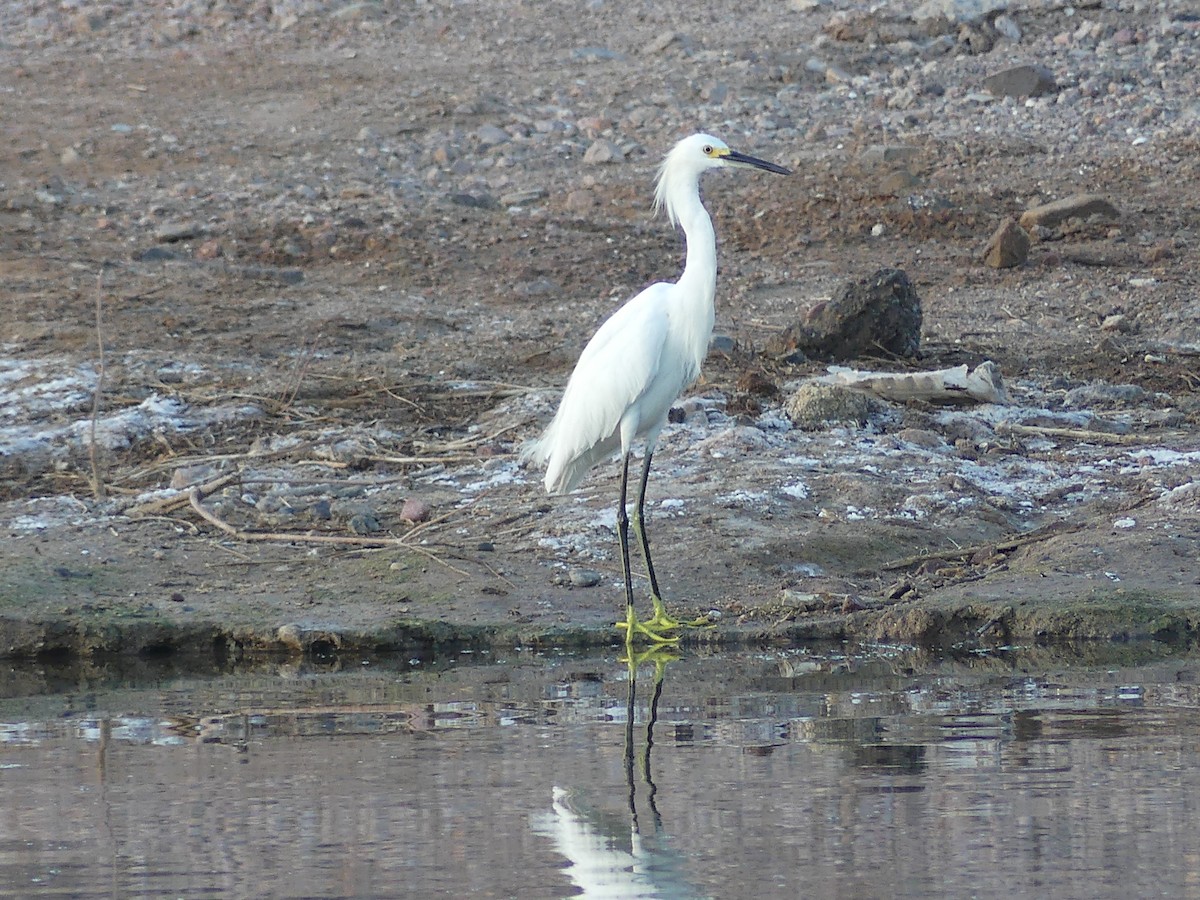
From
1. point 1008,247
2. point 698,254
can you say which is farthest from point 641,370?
point 1008,247

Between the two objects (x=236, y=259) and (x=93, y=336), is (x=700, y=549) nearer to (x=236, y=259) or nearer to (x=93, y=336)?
(x=93, y=336)

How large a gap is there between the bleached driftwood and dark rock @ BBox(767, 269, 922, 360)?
2.49 feet

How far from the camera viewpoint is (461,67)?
19.4 meters

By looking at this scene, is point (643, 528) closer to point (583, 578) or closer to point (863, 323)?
point (583, 578)

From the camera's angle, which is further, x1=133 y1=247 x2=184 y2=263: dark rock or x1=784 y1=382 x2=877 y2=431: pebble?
x1=133 y1=247 x2=184 y2=263: dark rock

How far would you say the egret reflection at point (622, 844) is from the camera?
3998 millimetres

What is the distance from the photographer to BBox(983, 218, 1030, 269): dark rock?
13.2 metres

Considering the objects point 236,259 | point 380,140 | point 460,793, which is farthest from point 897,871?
point 380,140

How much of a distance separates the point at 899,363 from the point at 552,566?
11.5 ft

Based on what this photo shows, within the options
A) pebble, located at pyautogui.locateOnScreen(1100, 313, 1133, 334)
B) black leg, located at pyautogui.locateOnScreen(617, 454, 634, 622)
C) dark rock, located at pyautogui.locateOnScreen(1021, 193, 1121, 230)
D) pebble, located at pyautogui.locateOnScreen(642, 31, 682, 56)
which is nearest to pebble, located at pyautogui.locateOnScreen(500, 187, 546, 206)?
dark rock, located at pyautogui.locateOnScreen(1021, 193, 1121, 230)

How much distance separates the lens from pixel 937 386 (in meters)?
9.92

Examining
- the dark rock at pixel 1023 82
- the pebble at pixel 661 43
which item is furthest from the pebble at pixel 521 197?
the dark rock at pixel 1023 82

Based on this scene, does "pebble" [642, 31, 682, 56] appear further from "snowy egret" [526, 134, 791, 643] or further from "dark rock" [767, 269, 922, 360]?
"snowy egret" [526, 134, 791, 643]

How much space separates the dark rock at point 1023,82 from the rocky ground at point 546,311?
0.12 ft
